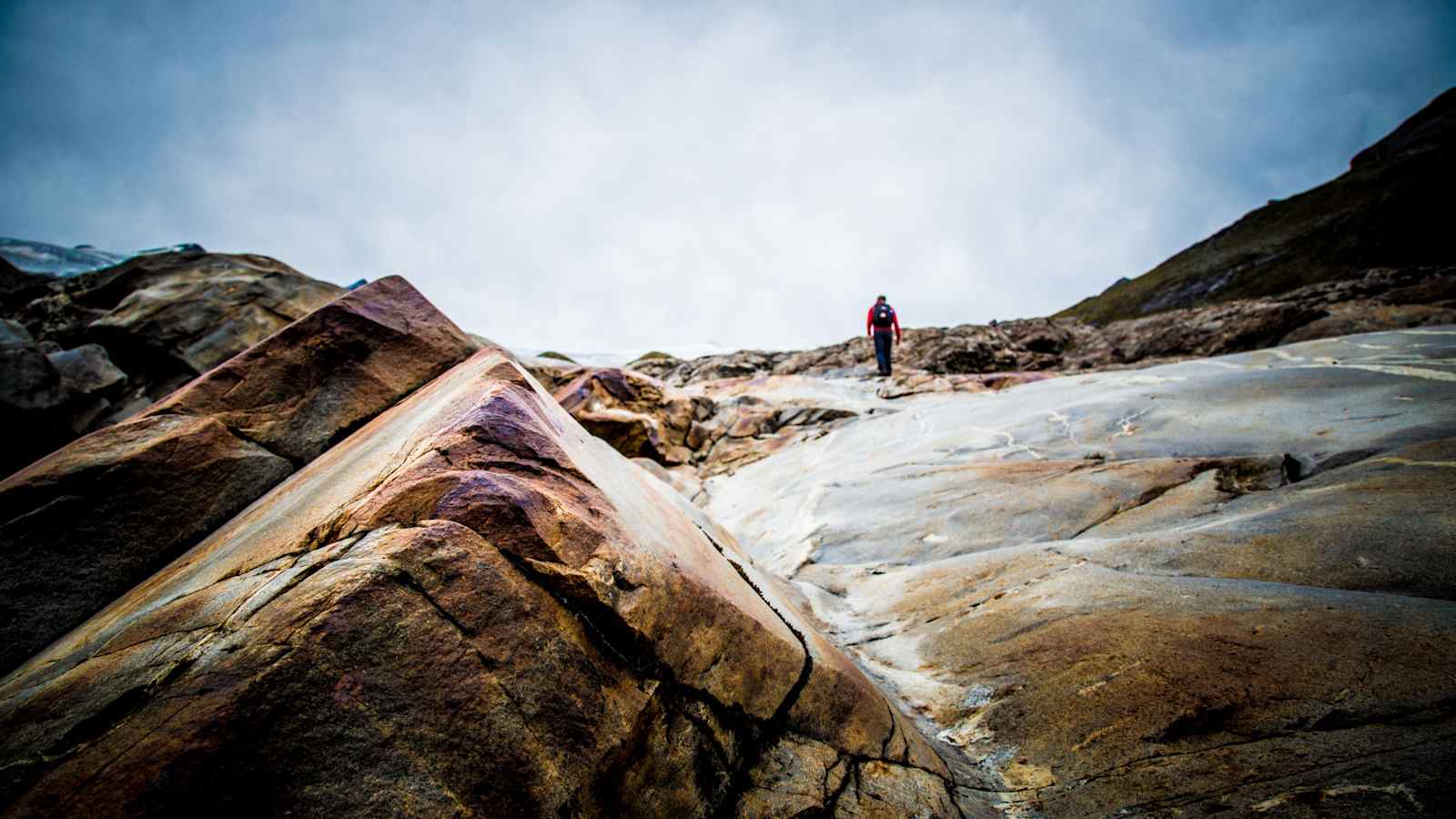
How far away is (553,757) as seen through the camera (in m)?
1.91

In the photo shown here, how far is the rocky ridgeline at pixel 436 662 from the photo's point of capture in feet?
5.08

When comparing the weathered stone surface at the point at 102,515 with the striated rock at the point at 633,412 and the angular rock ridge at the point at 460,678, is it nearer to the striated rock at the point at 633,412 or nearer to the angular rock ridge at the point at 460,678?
the angular rock ridge at the point at 460,678

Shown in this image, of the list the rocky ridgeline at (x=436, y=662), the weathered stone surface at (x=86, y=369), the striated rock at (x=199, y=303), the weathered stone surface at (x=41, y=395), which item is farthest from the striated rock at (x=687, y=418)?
the weathered stone surface at (x=41, y=395)

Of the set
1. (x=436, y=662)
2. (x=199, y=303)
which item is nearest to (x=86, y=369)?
(x=199, y=303)

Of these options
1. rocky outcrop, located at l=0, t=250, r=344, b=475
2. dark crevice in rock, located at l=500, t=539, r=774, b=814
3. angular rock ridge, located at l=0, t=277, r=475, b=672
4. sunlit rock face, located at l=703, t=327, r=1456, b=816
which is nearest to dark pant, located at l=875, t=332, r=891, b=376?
sunlit rock face, located at l=703, t=327, r=1456, b=816

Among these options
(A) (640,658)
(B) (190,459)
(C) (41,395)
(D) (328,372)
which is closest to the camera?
(A) (640,658)

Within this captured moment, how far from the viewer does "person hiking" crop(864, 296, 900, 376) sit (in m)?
20.2

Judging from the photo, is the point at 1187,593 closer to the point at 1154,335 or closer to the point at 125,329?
the point at 125,329

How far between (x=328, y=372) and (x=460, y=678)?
4681mm

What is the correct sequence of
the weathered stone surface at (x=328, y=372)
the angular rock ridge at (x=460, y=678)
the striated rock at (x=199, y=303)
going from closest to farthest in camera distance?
the angular rock ridge at (x=460, y=678)
the weathered stone surface at (x=328, y=372)
the striated rock at (x=199, y=303)

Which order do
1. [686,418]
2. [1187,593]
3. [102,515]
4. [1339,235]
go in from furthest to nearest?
[1339,235] < [686,418] < [102,515] < [1187,593]

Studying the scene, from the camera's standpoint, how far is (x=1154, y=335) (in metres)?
20.4

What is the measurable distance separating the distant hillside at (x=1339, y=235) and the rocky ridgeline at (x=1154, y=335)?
2817 centimetres

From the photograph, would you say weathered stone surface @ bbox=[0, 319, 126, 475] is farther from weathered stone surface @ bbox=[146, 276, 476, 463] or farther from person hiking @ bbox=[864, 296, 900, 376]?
person hiking @ bbox=[864, 296, 900, 376]
